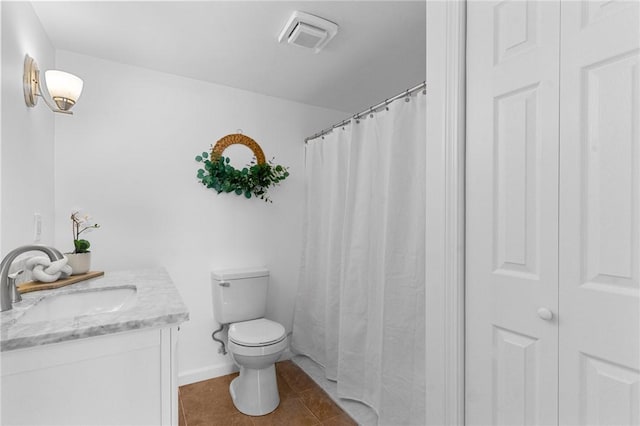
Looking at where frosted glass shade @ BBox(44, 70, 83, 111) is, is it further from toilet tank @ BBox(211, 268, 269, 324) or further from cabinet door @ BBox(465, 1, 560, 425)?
cabinet door @ BBox(465, 1, 560, 425)

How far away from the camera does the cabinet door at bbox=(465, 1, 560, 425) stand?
954 mm

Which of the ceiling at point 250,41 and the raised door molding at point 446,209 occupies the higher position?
the ceiling at point 250,41

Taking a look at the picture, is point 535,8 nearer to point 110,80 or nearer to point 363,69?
point 363,69

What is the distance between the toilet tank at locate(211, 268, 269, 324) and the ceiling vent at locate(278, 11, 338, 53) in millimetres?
1557

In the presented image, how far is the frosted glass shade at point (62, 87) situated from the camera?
145 cm

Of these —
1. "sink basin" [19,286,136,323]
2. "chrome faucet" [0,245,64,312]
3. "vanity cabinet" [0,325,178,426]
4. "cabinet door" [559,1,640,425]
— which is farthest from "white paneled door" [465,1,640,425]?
"chrome faucet" [0,245,64,312]

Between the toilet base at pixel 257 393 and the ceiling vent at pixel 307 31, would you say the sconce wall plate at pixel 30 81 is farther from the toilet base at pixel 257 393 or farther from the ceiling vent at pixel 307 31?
the toilet base at pixel 257 393

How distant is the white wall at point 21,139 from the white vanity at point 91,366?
40 centimetres

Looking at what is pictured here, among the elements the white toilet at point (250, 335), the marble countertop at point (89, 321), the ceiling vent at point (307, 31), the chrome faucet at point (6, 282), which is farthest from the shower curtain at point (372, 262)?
the chrome faucet at point (6, 282)

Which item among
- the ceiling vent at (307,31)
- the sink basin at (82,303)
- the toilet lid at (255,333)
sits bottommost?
the toilet lid at (255,333)

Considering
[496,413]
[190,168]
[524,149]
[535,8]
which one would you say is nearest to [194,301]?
[190,168]

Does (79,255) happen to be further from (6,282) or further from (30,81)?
(30,81)

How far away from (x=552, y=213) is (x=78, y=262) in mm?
2007

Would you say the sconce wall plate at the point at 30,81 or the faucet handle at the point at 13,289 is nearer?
the faucet handle at the point at 13,289
